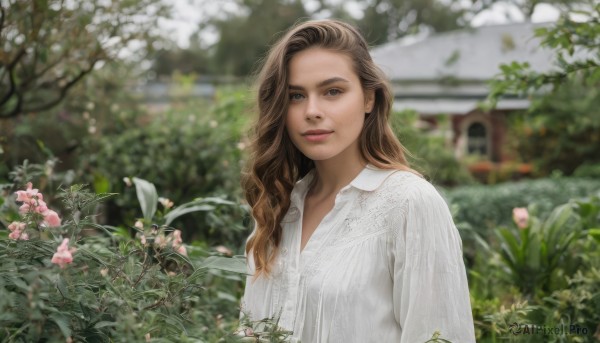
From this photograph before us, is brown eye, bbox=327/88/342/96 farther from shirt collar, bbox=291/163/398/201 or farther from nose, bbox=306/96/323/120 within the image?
shirt collar, bbox=291/163/398/201

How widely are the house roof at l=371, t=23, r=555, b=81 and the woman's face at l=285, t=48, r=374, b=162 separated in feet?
55.6

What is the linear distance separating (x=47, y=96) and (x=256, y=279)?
5574mm

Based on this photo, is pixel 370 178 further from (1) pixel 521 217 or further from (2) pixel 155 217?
(1) pixel 521 217

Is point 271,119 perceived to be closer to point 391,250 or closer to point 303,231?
point 303,231

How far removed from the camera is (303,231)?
8.48 feet

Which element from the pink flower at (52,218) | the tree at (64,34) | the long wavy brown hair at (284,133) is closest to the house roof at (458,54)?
the tree at (64,34)

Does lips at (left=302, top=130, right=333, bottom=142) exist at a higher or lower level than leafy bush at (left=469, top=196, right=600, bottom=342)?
higher

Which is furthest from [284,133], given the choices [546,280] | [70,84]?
[70,84]

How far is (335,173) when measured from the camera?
2.62m

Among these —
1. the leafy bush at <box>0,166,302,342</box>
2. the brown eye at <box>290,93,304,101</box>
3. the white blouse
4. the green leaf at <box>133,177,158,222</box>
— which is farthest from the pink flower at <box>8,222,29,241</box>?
the green leaf at <box>133,177,158,222</box>

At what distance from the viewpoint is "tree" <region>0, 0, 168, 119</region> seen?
12.8 feet

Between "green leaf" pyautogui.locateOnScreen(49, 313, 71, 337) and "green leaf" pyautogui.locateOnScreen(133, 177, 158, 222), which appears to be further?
"green leaf" pyautogui.locateOnScreen(133, 177, 158, 222)

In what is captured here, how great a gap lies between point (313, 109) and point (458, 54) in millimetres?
18423

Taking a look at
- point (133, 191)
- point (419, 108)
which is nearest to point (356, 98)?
point (133, 191)
